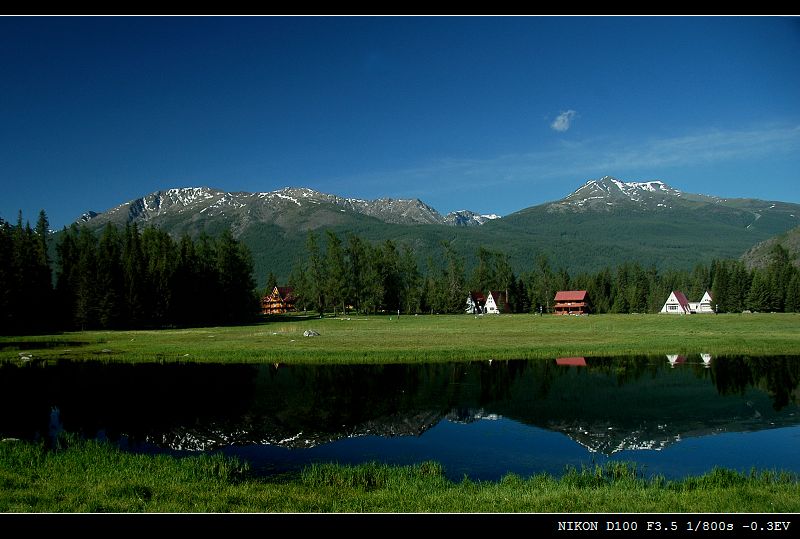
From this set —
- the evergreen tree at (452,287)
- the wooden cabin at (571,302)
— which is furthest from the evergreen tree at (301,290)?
the wooden cabin at (571,302)

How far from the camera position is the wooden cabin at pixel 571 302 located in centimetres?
14550

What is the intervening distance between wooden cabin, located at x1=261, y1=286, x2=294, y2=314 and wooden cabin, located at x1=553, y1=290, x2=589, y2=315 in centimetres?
8943

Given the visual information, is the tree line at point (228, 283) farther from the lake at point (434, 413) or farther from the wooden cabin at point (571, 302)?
the lake at point (434, 413)

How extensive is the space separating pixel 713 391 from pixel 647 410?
868 centimetres

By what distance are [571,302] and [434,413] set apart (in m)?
125

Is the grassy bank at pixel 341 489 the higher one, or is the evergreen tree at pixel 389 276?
the evergreen tree at pixel 389 276

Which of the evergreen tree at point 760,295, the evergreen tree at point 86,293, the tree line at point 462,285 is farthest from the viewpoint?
the tree line at point 462,285

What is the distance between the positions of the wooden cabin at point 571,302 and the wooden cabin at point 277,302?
8943 centimetres

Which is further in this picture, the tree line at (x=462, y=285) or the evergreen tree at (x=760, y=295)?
the tree line at (x=462, y=285)

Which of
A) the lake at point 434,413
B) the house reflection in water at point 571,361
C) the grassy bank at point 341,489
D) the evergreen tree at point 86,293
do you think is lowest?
the house reflection in water at point 571,361

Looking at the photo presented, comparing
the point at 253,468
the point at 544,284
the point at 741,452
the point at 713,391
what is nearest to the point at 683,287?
the point at 544,284
